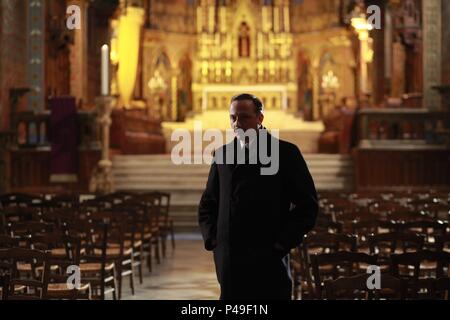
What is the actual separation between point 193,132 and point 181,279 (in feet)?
53.2

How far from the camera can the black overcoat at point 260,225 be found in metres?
4.40

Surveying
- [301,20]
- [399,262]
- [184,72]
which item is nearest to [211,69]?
[184,72]

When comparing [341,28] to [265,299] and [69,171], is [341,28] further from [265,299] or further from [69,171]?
[265,299]

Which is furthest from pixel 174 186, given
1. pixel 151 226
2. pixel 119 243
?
pixel 119 243

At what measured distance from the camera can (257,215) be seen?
4441mm

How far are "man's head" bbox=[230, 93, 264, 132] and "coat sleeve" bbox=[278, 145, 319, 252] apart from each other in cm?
25

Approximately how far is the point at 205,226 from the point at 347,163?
51.4ft

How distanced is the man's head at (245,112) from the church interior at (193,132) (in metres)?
1.20

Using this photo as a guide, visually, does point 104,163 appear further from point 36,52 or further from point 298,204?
point 298,204

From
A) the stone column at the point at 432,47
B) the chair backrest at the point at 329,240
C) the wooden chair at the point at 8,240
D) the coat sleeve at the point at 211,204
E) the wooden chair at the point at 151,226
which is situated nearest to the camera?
the coat sleeve at the point at 211,204

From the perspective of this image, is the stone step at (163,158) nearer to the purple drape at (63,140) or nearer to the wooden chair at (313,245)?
the purple drape at (63,140)

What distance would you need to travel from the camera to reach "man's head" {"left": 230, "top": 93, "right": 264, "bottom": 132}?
4438 mm

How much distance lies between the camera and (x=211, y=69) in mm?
30594

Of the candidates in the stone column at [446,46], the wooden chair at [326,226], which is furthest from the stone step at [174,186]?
the wooden chair at [326,226]
